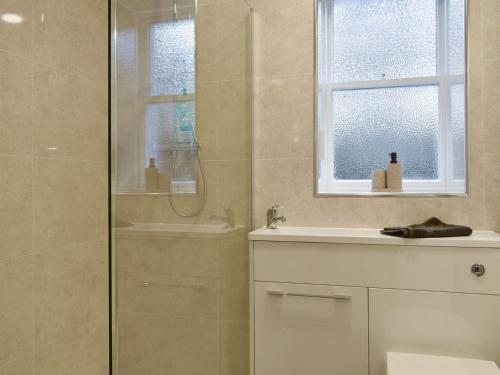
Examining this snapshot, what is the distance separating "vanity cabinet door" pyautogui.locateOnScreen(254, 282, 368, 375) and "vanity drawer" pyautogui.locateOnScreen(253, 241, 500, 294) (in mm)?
48

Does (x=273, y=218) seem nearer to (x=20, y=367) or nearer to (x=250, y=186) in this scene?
(x=250, y=186)

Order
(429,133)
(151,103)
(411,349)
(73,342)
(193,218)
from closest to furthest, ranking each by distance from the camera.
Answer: (151,103), (193,218), (411,349), (73,342), (429,133)

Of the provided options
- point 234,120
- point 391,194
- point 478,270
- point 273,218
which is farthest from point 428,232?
point 234,120

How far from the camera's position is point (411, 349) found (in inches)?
55.0

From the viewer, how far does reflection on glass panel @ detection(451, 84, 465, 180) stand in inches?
63.9

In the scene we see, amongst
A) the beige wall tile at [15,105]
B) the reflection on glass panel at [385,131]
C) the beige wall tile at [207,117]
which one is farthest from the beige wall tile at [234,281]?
the beige wall tile at [15,105]

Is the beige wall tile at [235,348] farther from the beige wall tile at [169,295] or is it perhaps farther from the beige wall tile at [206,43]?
the beige wall tile at [206,43]

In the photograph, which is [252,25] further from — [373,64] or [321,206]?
[321,206]

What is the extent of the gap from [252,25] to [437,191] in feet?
3.76

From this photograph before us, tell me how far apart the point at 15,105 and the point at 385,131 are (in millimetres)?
1503

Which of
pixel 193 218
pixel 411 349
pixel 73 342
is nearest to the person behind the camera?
pixel 193 218

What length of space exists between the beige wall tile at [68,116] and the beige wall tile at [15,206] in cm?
10

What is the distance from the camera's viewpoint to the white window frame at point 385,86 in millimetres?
1680

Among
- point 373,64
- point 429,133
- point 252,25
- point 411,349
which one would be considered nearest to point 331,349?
point 411,349
